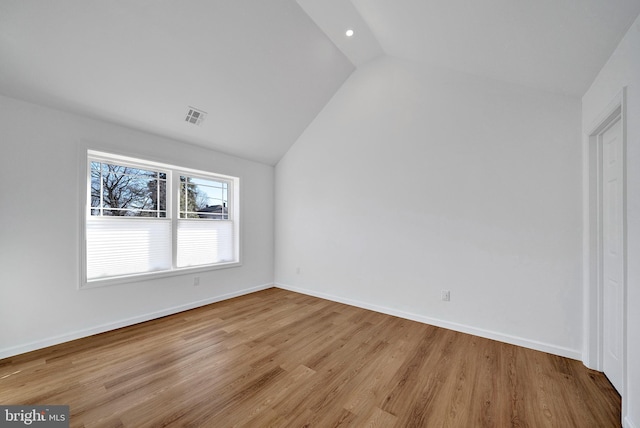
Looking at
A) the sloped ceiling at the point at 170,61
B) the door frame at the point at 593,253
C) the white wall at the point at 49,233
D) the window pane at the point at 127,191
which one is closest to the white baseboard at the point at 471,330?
the door frame at the point at 593,253

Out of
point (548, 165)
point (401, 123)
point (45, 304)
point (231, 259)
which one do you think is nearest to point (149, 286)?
point (45, 304)

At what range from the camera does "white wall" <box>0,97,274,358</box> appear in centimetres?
233

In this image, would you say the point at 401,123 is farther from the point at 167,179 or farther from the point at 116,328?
the point at 116,328

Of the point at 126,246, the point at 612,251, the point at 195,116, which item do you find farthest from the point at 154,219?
the point at 612,251

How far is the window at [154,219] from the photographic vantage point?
2955mm

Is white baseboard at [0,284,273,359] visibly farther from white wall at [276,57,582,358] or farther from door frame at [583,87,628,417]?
door frame at [583,87,628,417]

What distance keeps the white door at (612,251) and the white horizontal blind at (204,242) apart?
4.60m

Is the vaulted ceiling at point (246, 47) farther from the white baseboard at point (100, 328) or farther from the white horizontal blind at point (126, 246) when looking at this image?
the white baseboard at point (100, 328)

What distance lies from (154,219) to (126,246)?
0.46m

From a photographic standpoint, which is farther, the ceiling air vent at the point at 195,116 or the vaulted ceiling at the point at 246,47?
the ceiling air vent at the point at 195,116

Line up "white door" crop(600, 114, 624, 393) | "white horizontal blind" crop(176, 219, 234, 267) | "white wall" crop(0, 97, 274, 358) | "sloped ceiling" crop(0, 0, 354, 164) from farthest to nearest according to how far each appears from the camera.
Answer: "white horizontal blind" crop(176, 219, 234, 267)
"white wall" crop(0, 97, 274, 358)
"sloped ceiling" crop(0, 0, 354, 164)
"white door" crop(600, 114, 624, 393)

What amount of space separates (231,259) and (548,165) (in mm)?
4530

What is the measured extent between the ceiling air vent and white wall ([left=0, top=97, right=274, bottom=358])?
55 cm

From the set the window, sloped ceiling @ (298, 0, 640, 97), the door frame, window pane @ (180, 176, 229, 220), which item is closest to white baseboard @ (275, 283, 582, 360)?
the door frame
